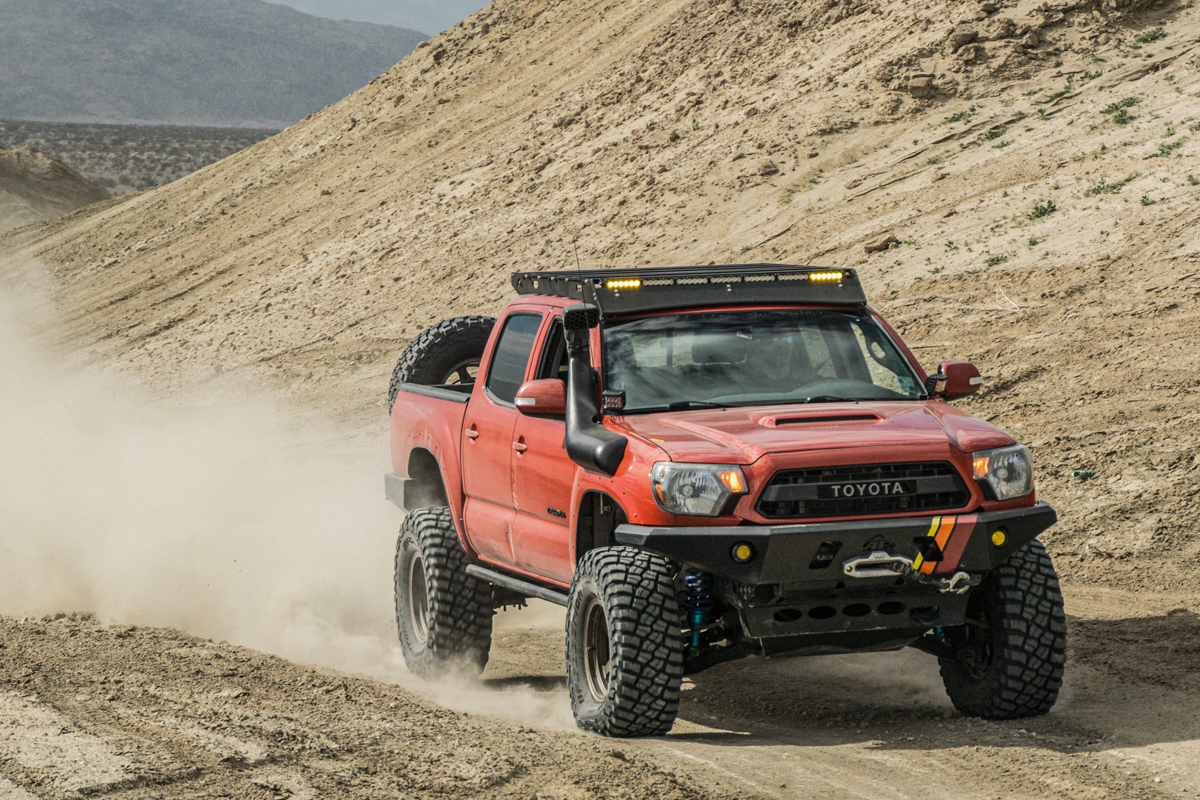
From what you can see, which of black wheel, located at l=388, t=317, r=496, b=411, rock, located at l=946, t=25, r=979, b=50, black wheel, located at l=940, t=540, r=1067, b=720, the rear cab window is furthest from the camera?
rock, located at l=946, t=25, r=979, b=50

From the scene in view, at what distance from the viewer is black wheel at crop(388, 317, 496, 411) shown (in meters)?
9.81

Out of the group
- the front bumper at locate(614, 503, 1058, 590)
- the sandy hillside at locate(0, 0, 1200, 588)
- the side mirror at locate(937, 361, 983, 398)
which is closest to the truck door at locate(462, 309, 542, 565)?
the front bumper at locate(614, 503, 1058, 590)

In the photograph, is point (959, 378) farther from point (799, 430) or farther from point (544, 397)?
point (544, 397)

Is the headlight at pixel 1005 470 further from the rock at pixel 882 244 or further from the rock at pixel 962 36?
the rock at pixel 962 36

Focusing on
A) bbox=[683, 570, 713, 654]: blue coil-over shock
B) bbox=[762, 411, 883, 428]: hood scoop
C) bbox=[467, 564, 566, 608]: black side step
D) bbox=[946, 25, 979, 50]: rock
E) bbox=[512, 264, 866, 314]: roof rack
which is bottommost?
bbox=[467, 564, 566, 608]: black side step

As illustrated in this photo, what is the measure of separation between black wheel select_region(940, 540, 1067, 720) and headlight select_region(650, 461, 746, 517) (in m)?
1.44

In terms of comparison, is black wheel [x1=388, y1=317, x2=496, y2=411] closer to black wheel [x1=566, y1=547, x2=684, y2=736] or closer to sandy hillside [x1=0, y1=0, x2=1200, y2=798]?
sandy hillside [x1=0, y1=0, x2=1200, y2=798]

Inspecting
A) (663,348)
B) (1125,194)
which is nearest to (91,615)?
(663,348)

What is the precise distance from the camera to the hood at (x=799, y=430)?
20.4 feet

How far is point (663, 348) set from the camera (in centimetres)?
725

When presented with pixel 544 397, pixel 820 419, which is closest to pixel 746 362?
pixel 820 419

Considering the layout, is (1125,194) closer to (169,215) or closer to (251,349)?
(251,349)

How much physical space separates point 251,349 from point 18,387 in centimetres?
387

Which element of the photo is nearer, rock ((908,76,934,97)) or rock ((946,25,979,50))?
rock ((908,76,934,97))
